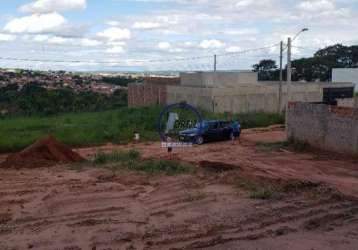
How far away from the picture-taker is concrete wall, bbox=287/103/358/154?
74.3ft

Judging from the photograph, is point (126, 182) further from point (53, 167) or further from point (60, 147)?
point (60, 147)

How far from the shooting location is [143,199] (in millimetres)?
13711

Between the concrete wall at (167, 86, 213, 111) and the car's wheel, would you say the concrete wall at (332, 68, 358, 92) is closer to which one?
the concrete wall at (167, 86, 213, 111)

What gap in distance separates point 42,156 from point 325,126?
13.0 m

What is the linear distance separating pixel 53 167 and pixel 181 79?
39.5 metres

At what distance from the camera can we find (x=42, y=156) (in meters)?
21.8

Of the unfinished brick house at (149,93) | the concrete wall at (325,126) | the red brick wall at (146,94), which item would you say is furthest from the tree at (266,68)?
the concrete wall at (325,126)

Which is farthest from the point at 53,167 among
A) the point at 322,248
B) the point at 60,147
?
the point at 322,248

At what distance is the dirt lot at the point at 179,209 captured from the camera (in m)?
9.98

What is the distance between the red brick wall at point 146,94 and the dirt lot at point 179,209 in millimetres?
34542

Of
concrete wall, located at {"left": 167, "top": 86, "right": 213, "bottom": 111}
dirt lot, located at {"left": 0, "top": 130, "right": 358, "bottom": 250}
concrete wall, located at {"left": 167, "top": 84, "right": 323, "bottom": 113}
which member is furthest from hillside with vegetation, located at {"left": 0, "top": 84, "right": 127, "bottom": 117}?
dirt lot, located at {"left": 0, "top": 130, "right": 358, "bottom": 250}

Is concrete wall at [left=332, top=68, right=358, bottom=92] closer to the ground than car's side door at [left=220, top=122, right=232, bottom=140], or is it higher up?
higher up

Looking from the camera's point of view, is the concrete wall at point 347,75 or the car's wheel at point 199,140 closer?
the car's wheel at point 199,140

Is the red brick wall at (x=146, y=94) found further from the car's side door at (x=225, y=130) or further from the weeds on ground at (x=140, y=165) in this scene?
the weeds on ground at (x=140, y=165)
